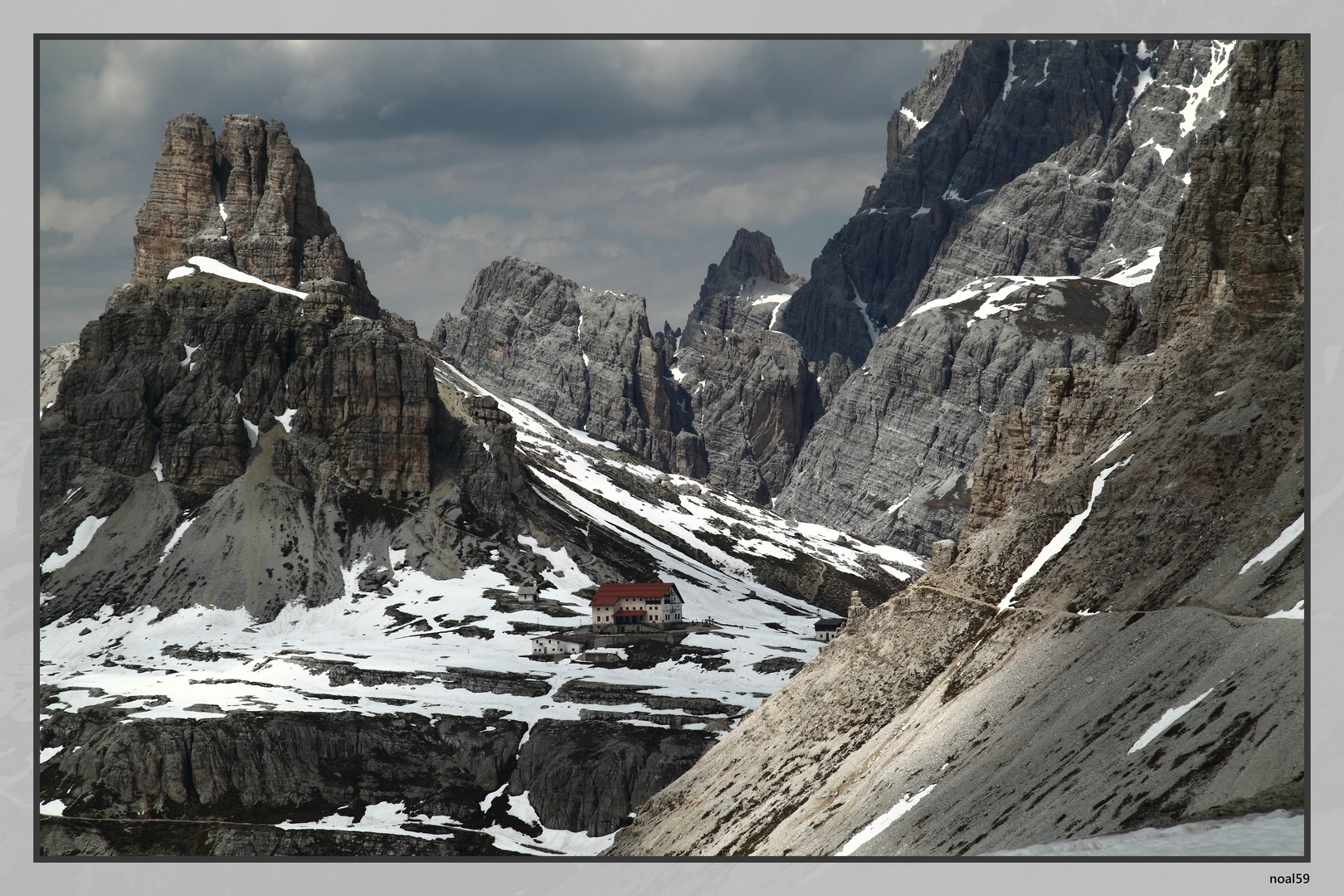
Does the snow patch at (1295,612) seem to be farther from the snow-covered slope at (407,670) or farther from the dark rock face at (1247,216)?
the snow-covered slope at (407,670)

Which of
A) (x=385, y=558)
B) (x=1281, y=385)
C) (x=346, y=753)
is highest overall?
(x=1281, y=385)

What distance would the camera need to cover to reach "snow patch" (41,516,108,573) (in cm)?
18625

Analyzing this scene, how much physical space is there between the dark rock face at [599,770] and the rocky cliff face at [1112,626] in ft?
78.6

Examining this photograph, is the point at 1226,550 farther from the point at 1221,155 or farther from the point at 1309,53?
the point at 1221,155

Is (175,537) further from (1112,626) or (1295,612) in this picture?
(1295,612)

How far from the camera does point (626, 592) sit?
170 m

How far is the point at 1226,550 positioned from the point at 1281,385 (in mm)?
8620

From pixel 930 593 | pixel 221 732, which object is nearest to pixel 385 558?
pixel 221 732

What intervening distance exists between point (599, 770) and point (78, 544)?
375 ft

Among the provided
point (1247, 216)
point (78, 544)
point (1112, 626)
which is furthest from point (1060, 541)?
point (78, 544)

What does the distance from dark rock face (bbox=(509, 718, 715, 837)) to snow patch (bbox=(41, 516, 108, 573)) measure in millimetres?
Answer: 99473

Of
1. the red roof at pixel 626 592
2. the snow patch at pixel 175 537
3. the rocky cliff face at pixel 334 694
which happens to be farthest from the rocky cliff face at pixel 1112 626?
the snow patch at pixel 175 537

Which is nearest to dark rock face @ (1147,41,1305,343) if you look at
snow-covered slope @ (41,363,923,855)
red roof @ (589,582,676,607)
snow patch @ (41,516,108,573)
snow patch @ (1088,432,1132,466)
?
snow patch @ (1088,432,1132,466)

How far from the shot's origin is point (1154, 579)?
180 ft
